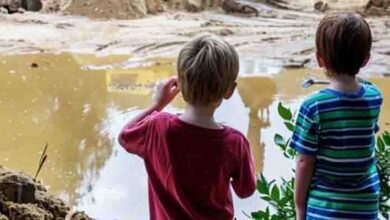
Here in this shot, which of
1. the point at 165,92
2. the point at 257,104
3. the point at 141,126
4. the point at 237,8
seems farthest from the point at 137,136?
the point at 237,8

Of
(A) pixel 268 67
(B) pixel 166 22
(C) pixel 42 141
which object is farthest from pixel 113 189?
(B) pixel 166 22

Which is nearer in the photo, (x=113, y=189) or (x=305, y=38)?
(x=113, y=189)

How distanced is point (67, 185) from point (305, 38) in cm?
814

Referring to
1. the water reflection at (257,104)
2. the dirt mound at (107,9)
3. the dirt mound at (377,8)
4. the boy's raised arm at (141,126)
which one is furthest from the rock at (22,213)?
the dirt mound at (377,8)

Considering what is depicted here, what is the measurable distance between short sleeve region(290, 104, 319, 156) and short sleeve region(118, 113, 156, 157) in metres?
0.34

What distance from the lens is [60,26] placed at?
13898 mm

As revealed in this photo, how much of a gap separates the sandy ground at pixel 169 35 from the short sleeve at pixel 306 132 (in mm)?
8033

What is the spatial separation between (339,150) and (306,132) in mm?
94

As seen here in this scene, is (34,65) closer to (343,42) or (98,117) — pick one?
(98,117)

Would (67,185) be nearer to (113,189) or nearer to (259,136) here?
(113,189)

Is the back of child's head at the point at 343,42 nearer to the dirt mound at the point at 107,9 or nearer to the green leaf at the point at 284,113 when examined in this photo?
the green leaf at the point at 284,113

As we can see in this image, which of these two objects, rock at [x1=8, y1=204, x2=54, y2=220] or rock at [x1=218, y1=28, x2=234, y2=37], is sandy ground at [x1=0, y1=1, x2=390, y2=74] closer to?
rock at [x1=218, y1=28, x2=234, y2=37]

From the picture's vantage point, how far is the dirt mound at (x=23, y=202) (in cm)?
221

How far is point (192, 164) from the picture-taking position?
1.76m
